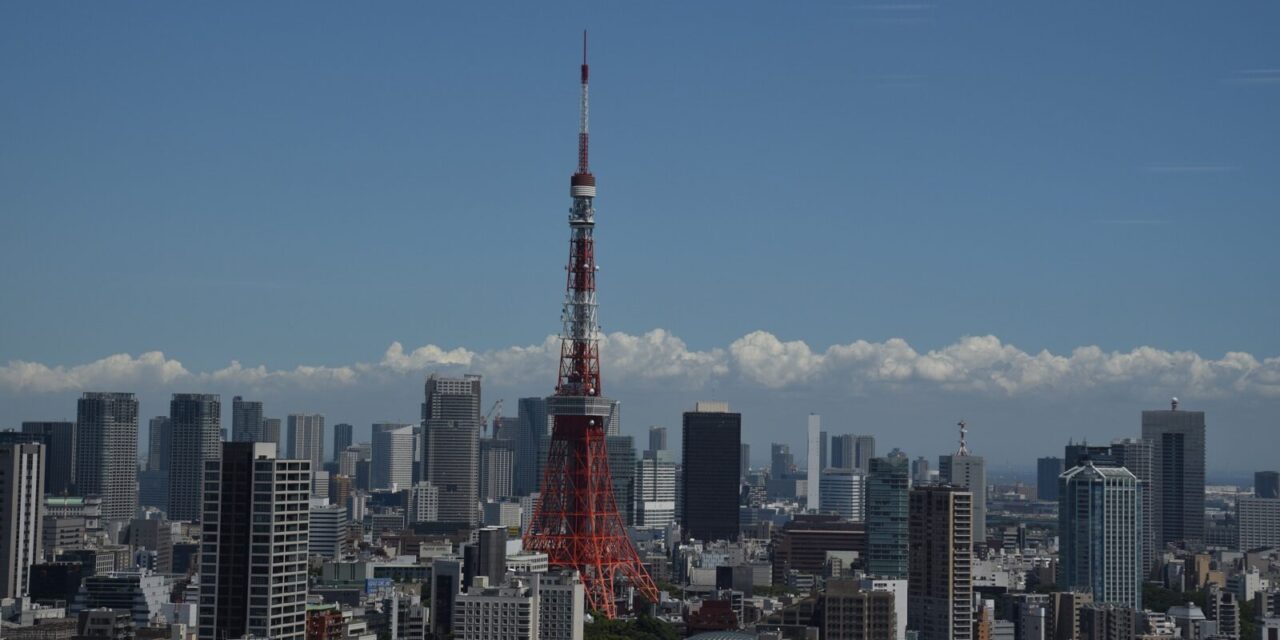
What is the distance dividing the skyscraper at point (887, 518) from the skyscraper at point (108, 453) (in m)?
35.5

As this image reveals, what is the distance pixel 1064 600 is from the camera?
48.0 metres

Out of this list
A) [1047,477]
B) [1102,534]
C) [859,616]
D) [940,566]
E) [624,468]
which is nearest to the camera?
[859,616]

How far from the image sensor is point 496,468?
102m

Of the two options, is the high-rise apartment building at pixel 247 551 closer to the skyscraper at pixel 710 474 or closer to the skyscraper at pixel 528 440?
the skyscraper at pixel 710 474

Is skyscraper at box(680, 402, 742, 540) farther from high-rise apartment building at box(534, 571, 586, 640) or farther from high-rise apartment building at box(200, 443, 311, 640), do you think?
high-rise apartment building at box(200, 443, 311, 640)

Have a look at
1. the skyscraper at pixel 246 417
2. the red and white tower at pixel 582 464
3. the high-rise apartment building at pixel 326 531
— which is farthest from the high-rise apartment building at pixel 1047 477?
the red and white tower at pixel 582 464

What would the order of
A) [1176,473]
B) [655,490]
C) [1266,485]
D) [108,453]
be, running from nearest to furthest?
[108,453], [1176,473], [655,490], [1266,485]

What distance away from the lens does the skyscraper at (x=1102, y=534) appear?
59312 millimetres

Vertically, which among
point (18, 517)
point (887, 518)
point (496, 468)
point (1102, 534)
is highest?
point (496, 468)

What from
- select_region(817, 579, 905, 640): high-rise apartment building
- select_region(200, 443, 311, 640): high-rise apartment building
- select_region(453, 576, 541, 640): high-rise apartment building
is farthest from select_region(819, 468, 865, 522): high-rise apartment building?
select_region(200, 443, 311, 640): high-rise apartment building

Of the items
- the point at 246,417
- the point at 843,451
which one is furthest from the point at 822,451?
the point at 246,417

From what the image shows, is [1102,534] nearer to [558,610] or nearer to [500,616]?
[558,610]

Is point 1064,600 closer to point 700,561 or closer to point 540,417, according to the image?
point 700,561

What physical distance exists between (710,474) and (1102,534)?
90.1ft
